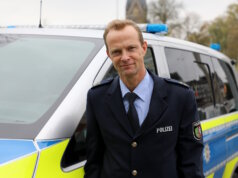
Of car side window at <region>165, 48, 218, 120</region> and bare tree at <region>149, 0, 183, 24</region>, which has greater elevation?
bare tree at <region>149, 0, 183, 24</region>

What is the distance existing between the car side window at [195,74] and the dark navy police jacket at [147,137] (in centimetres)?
110

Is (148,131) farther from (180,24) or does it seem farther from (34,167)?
(180,24)

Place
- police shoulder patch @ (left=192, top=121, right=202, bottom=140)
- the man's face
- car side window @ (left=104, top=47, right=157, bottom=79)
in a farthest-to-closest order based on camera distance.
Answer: car side window @ (left=104, top=47, right=157, bottom=79) → police shoulder patch @ (left=192, top=121, right=202, bottom=140) → the man's face

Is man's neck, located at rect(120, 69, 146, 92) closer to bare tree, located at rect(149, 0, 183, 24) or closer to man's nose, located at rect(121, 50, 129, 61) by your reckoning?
man's nose, located at rect(121, 50, 129, 61)

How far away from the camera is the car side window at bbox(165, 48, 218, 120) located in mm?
3021

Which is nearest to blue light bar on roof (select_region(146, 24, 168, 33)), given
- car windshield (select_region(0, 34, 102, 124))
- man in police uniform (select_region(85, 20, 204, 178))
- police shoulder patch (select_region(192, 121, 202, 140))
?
car windshield (select_region(0, 34, 102, 124))

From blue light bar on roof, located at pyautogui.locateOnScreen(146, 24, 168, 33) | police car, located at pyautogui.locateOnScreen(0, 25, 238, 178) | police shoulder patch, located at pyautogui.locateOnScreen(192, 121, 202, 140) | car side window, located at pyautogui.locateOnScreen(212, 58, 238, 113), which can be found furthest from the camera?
car side window, located at pyautogui.locateOnScreen(212, 58, 238, 113)

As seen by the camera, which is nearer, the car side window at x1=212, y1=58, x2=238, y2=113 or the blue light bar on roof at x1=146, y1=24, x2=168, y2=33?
the blue light bar on roof at x1=146, y1=24, x2=168, y2=33

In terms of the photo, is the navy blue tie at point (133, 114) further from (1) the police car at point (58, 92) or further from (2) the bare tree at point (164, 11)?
(2) the bare tree at point (164, 11)

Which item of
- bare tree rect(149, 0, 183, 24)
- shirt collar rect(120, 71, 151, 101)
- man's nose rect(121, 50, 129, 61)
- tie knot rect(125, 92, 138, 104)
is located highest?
bare tree rect(149, 0, 183, 24)

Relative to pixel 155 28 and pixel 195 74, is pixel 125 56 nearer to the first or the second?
pixel 155 28

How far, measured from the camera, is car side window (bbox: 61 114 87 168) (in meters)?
1.78

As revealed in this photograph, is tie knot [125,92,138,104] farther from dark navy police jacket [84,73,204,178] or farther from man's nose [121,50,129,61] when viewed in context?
man's nose [121,50,129,61]

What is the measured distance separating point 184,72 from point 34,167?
1.92 meters
